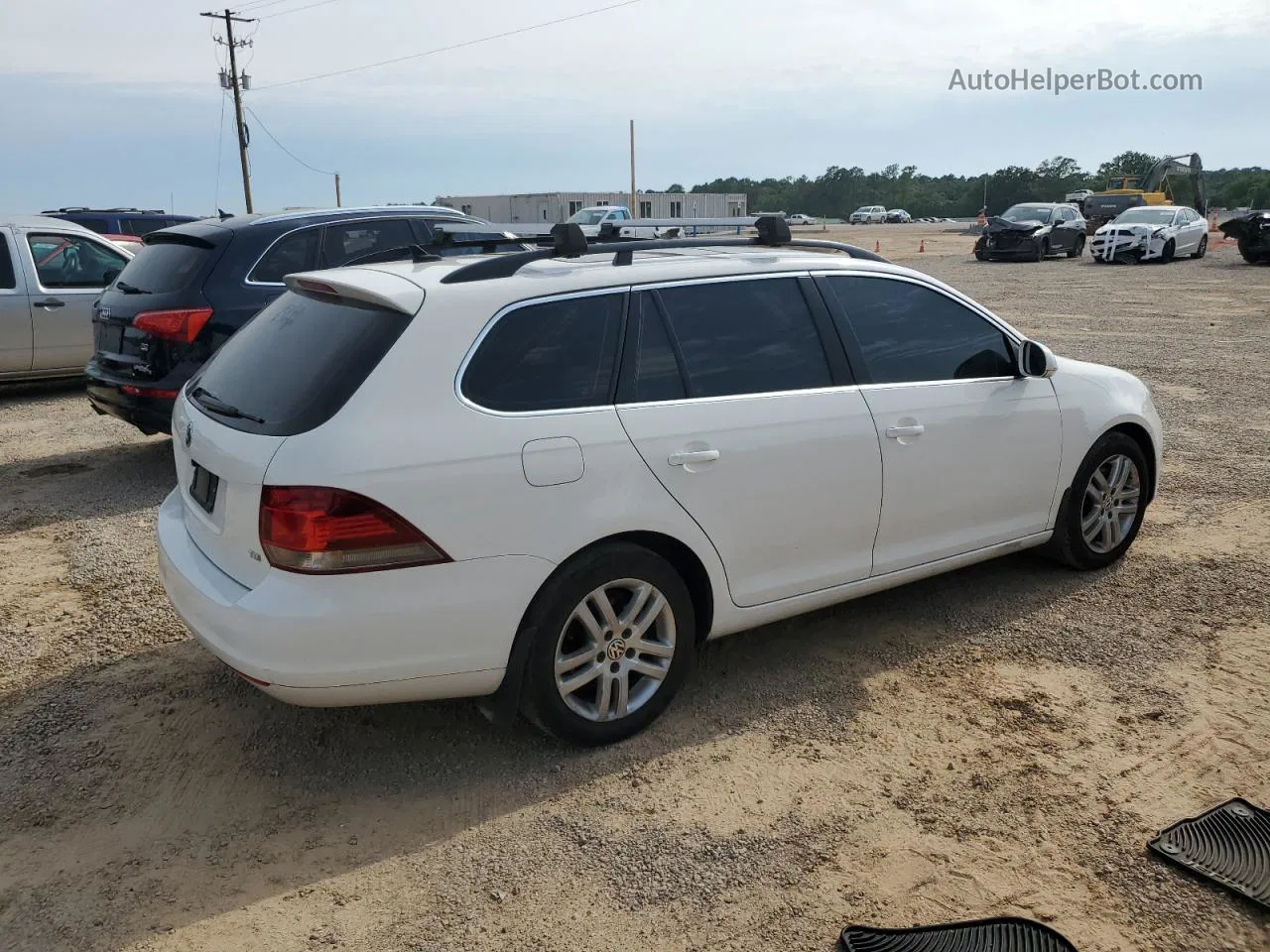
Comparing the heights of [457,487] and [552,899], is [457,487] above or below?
above

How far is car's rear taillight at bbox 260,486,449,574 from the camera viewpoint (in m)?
3.14

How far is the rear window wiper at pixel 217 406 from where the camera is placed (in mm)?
3520

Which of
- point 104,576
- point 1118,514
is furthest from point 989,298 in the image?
point 104,576

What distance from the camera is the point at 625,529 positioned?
3533 millimetres

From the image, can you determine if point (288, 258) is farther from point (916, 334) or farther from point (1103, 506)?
point (1103, 506)

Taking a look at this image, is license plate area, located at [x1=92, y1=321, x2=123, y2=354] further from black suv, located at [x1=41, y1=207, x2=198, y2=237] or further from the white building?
the white building

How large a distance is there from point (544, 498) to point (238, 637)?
40.4 inches

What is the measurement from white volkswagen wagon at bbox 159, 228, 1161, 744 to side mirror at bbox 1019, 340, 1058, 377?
15 cm

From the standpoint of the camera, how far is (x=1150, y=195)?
40812mm

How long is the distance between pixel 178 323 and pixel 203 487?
11.9ft

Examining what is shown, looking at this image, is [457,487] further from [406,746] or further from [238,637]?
[406,746]

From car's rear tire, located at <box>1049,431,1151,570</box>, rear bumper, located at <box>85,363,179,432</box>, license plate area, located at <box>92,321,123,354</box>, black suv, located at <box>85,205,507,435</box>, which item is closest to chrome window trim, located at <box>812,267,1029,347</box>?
car's rear tire, located at <box>1049,431,1151,570</box>

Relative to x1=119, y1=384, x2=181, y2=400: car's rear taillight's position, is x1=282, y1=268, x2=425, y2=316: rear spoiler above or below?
above

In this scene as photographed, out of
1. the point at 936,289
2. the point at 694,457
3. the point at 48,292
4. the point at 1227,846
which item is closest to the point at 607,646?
the point at 694,457
